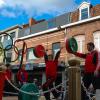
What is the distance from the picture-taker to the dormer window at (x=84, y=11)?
2401cm

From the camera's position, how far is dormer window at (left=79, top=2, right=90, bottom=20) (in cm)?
2401

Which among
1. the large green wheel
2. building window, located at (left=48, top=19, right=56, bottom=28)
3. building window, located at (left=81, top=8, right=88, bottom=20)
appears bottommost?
the large green wheel

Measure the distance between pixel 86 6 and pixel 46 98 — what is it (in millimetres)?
18387

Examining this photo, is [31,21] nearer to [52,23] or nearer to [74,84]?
[52,23]

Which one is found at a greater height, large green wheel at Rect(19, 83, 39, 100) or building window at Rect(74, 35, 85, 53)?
building window at Rect(74, 35, 85, 53)

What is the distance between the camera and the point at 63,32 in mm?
24500

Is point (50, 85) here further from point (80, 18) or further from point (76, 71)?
point (80, 18)

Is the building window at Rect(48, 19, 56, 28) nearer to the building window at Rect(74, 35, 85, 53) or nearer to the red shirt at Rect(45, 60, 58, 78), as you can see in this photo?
the building window at Rect(74, 35, 85, 53)

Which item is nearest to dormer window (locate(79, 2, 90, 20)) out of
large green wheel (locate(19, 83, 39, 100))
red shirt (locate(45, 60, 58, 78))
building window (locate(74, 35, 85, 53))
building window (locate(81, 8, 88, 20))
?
building window (locate(81, 8, 88, 20))

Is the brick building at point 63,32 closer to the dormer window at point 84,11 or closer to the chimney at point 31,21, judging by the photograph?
the dormer window at point 84,11

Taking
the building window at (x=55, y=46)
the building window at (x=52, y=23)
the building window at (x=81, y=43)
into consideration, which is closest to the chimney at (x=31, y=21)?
the building window at (x=52, y=23)

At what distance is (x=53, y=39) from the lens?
25.2 meters

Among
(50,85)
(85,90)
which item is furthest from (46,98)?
(85,90)

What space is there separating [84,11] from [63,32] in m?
2.84
